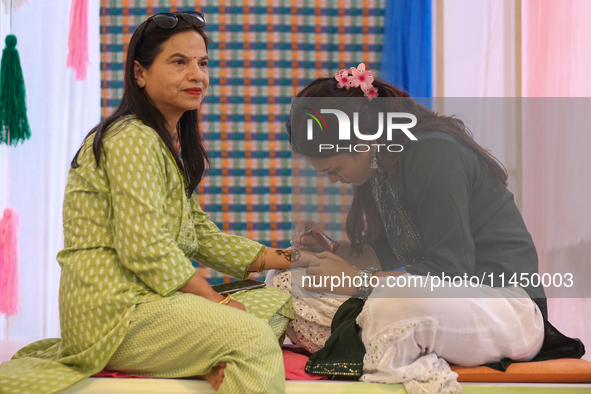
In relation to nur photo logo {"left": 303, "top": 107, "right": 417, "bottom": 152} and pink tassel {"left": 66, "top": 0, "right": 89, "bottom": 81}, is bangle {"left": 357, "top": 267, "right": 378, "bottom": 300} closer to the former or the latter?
nur photo logo {"left": 303, "top": 107, "right": 417, "bottom": 152}

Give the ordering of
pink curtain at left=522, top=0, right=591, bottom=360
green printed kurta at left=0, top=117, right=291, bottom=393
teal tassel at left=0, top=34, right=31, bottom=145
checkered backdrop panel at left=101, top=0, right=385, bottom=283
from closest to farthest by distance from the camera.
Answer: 1. green printed kurta at left=0, top=117, right=291, bottom=393
2. pink curtain at left=522, top=0, right=591, bottom=360
3. teal tassel at left=0, top=34, right=31, bottom=145
4. checkered backdrop panel at left=101, top=0, right=385, bottom=283

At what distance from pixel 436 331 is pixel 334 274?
0.34 metres

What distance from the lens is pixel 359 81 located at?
152 cm

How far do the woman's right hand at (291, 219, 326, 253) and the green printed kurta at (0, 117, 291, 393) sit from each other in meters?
0.40

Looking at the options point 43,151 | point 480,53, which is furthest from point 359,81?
point 43,151

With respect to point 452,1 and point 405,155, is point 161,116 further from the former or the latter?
point 452,1

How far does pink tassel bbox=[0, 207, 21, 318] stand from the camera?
8.33 feet

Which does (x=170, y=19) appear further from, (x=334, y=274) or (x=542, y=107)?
(x=542, y=107)

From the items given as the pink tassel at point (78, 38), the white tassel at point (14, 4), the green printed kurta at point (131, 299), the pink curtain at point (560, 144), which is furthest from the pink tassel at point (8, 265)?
the pink curtain at point (560, 144)

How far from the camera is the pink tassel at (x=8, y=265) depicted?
100.0 inches

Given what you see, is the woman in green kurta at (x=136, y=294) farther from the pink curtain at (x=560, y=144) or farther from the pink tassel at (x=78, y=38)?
the pink tassel at (x=78, y=38)

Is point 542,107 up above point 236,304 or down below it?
above

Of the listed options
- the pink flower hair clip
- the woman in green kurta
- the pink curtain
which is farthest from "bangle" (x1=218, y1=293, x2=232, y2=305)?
the pink curtain

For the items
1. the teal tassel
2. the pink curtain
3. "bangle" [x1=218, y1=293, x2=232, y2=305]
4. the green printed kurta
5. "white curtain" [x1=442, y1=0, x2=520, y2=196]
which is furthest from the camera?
the teal tassel
